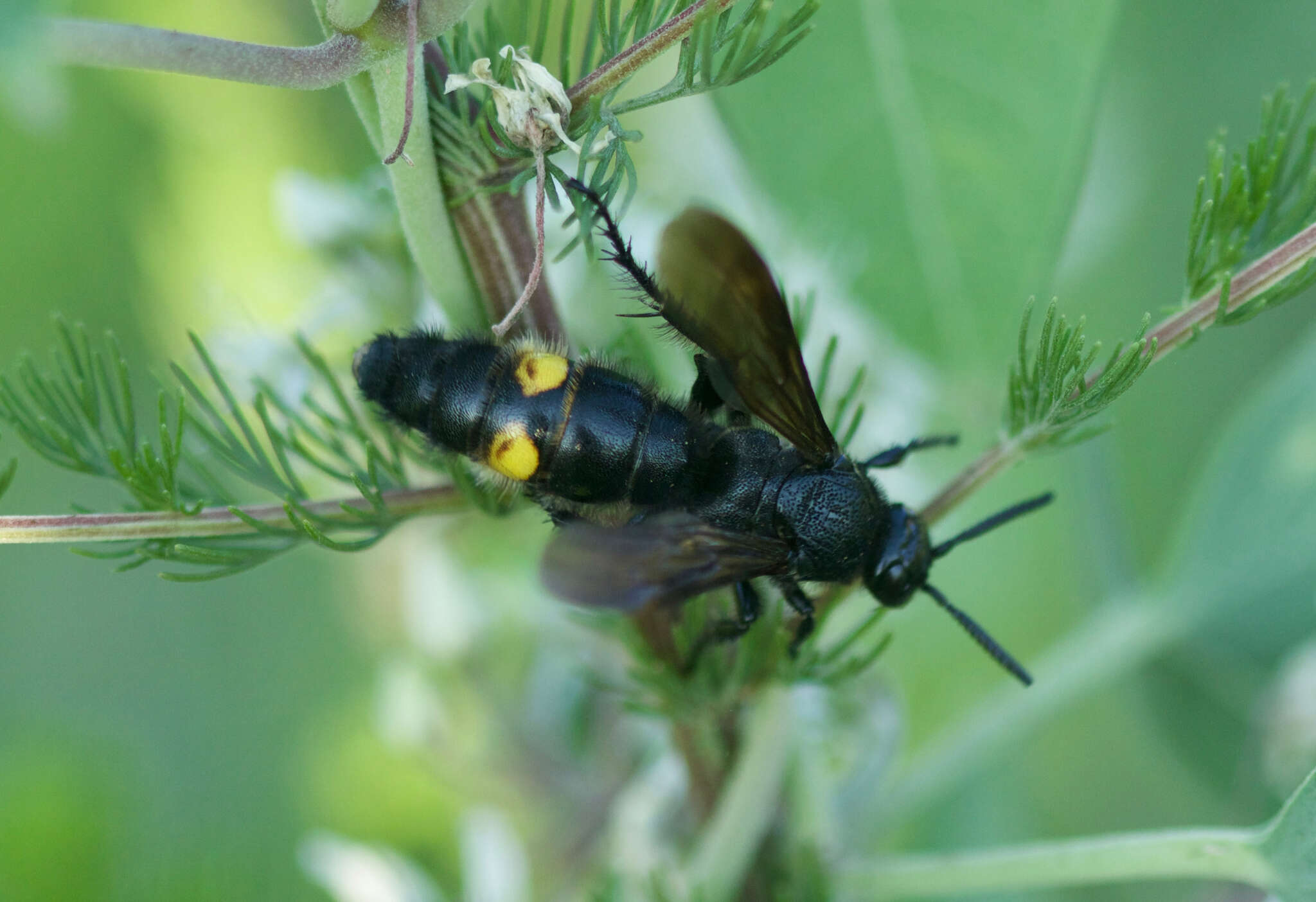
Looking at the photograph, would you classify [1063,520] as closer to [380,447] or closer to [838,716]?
[838,716]

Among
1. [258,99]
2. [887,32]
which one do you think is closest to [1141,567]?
[887,32]

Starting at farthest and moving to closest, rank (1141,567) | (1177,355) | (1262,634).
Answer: (1141,567), (1262,634), (1177,355)

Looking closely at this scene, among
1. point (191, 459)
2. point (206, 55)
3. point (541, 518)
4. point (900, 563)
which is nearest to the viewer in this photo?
point (206, 55)

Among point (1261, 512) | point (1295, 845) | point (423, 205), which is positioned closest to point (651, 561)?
point (423, 205)

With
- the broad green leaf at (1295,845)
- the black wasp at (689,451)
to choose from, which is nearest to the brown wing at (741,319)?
the black wasp at (689,451)

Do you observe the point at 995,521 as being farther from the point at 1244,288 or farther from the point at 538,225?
the point at 538,225
